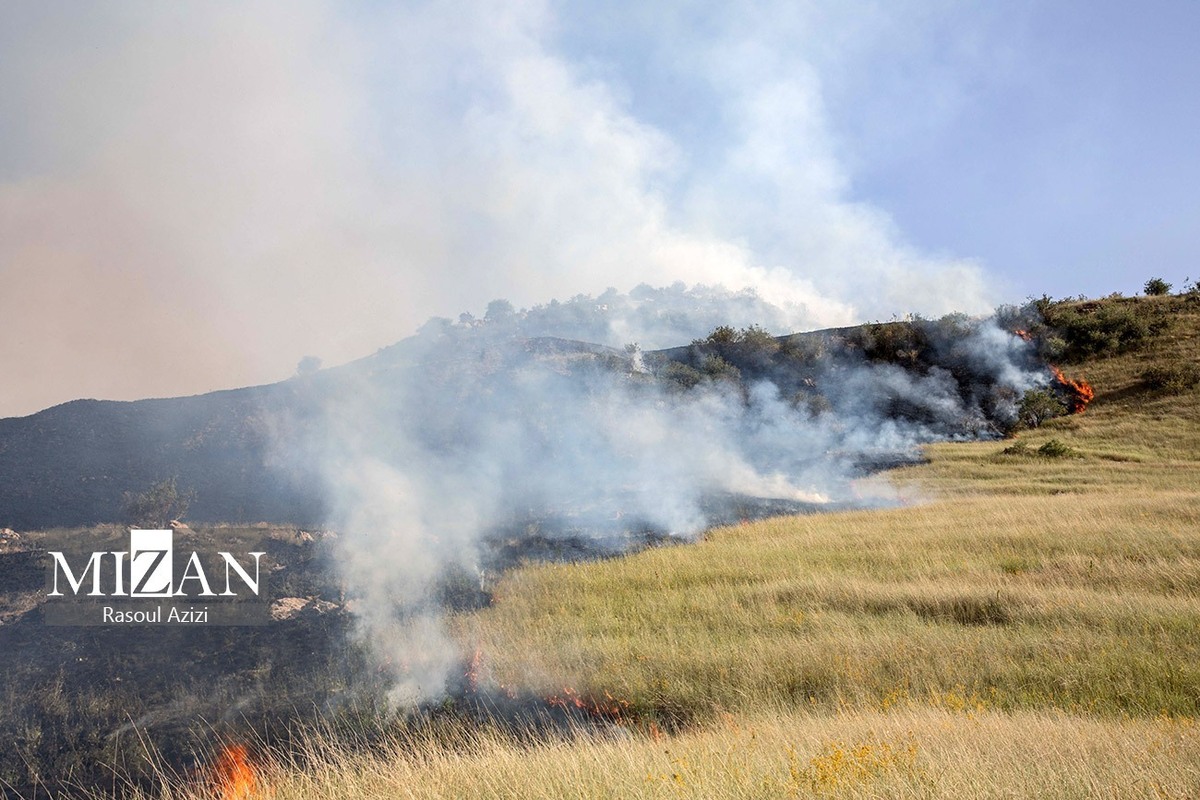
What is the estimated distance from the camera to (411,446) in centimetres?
2098

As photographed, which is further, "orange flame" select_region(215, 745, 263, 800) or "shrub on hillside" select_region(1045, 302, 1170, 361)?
"shrub on hillside" select_region(1045, 302, 1170, 361)

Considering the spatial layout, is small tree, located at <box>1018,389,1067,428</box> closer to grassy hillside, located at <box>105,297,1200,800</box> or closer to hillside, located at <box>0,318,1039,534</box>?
hillside, located at <box>0,318,1039,534</box>

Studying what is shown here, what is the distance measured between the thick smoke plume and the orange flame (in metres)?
1.87

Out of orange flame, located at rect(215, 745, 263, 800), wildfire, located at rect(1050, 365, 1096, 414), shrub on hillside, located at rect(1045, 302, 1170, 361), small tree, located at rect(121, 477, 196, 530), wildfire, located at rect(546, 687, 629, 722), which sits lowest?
wildfire, located at rect(546, 687, 629, 722)

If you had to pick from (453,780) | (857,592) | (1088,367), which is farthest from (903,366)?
(453,780)

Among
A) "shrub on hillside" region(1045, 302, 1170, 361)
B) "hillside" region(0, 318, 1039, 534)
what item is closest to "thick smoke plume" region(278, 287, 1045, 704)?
"hillside" region(0, 318, 1039, 534)

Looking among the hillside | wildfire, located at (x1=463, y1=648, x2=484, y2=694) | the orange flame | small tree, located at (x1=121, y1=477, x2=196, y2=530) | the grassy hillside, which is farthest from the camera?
the hillside

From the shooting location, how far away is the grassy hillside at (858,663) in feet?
16.0

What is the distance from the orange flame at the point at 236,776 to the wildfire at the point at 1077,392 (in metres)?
42.8

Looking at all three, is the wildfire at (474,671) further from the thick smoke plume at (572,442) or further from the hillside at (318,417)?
the hillside at (318,417)

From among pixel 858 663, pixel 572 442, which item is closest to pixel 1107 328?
pixel 572 442

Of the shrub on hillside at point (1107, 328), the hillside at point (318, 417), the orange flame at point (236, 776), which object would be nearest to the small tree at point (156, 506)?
the hillside at point (318, 417)

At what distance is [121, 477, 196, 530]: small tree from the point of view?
47.3ft

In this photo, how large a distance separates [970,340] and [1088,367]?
22.7ft
